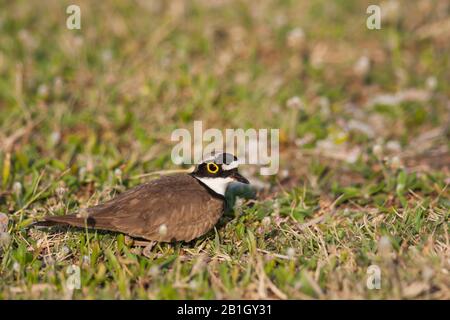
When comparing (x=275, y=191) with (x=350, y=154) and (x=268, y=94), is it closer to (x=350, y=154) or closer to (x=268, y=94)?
(x=350, y=154)

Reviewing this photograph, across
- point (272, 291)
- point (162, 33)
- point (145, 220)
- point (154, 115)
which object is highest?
point (162, 33)

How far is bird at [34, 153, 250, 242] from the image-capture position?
229 inches

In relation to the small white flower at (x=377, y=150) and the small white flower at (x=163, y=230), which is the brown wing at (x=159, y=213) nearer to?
the small white flower at (x=163, y=230)

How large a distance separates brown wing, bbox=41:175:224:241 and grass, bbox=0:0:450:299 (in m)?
0.22

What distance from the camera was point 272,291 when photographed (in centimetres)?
527

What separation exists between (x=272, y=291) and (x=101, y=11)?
685 centimetres

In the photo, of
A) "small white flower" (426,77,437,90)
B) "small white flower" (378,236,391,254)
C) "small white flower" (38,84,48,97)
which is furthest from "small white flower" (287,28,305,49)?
"small white flower" (378,236,391,254)

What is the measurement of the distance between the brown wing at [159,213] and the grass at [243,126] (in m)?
0.22

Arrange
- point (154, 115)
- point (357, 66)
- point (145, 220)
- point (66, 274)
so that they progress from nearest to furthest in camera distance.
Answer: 1. point (66, 274)
2. point (145, 220)
3. point (154, 115)
4. point (357, 66)

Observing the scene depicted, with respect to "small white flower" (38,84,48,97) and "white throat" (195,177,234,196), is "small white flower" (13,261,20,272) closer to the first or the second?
"white throat" (195,177,234,196)

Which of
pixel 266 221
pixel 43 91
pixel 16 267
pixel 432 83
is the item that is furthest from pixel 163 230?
pixel 432 83

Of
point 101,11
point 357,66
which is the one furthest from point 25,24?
point 357,66

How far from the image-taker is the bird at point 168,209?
5805mm

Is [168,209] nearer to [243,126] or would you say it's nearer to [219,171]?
[219,171]
